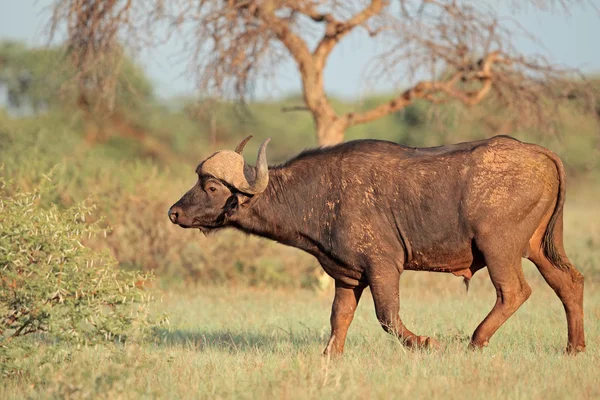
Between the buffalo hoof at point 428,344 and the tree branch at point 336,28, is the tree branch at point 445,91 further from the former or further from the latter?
the buffalo hoof at point 428,344

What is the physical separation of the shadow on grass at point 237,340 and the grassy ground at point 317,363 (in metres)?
0.02

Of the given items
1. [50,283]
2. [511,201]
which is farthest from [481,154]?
[50,283]

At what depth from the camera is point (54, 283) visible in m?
6.84

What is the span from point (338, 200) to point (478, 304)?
4.03 m

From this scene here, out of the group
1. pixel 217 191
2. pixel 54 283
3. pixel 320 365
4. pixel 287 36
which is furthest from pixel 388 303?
pixel 287 36

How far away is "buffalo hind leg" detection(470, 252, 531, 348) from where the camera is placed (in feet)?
24.7

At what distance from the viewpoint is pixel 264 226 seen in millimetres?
8289

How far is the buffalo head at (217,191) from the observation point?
8070mm

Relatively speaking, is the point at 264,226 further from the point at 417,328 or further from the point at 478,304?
the point at 478,304

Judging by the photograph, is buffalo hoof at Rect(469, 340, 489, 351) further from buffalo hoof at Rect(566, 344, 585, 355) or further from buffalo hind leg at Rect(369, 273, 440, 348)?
buffalo hoof at Rect(566, 344, 585, 355)

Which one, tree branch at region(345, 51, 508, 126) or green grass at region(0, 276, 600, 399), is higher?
tree branch at region(345, 51, 508, 126)

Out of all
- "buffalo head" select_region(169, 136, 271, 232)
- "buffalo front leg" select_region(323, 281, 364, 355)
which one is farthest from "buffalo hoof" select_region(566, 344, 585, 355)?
"buffalo head" select_region(169, 136, 271, 232)

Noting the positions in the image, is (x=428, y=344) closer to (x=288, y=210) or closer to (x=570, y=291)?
(x=570, y=291)

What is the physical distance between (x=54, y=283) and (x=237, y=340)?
2.80 metres
